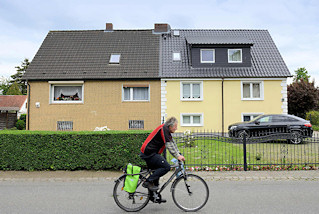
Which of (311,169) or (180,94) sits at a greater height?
(180,94)

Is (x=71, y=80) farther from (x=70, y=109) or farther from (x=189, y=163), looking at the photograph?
(x=189, y=163)

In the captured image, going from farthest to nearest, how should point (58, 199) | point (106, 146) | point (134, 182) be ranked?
point (106, 146) < point (58, 199) < point (134, 182)

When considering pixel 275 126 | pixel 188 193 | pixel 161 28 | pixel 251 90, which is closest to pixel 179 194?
pixel 188 193

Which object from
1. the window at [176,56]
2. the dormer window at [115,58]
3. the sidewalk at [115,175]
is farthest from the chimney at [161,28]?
the sidewalk at [115,175]

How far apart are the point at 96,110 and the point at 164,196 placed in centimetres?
1388

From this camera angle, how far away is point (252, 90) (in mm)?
19281

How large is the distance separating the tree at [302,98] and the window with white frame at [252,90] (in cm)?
1264

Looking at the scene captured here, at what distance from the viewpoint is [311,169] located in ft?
28.9

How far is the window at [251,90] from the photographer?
1925cm

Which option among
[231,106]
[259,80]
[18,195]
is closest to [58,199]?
[18,195]

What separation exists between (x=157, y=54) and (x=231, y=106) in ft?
22.9

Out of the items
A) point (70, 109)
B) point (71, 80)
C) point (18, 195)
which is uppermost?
point (71, 80)

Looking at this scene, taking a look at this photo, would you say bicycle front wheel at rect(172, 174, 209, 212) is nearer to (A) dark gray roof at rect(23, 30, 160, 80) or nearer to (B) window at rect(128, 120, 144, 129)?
(B) window at rect(128, 120, 144, 129)

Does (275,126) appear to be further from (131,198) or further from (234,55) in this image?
(131,198)
